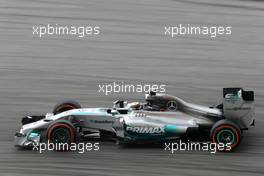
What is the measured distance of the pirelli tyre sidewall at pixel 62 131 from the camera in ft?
36.4

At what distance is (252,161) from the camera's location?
1062 centimetres

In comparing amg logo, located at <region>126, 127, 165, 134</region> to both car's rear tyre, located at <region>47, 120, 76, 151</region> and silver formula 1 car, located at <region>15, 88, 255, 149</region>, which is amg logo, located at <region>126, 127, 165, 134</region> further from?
car's rear tyre, located at <region>47, 120, 76, 151</region>

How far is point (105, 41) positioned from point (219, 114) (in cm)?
646

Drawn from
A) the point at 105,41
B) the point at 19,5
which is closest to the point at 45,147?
the point at 105,41

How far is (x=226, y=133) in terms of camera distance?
11.0 m

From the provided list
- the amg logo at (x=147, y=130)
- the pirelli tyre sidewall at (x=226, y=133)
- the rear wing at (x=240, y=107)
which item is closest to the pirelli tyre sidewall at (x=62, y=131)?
the amg logo at (x=147, y=130)

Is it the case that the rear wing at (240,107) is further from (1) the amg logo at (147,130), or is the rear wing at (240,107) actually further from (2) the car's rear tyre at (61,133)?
(2) the car's rear tyre at (61,133)

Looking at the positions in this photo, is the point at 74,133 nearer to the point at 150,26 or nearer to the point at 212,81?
the point at 212,81

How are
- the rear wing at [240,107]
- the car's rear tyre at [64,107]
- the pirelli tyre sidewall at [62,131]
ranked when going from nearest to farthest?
1. the pirelli tyre sidewall at [62,131]
2. the rear wing at [240,107]
3. the car's rear tyre at [64,107]

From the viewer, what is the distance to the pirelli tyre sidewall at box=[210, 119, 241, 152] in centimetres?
1095

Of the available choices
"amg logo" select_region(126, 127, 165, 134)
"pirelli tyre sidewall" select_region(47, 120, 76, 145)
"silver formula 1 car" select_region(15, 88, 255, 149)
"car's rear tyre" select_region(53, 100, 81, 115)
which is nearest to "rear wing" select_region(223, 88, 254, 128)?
"silver formula 1 car" select_region(15, 88, 255, 149)

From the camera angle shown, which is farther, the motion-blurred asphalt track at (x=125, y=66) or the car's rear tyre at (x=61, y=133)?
the car's rear tyre at (x=61, y=133)

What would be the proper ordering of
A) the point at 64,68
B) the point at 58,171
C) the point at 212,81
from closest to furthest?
the point at 58,171
the point at 212,81
the point at 64,68

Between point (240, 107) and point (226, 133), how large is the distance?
492 mm
